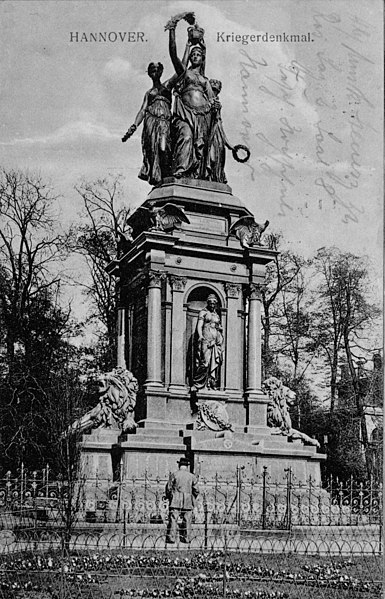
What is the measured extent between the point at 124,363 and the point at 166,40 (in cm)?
775

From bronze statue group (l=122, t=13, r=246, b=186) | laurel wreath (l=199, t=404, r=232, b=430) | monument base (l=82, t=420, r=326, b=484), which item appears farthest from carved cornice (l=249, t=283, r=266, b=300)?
monument base (l=82, t=420, r=326, b=484)

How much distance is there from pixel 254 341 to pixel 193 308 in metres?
1.59

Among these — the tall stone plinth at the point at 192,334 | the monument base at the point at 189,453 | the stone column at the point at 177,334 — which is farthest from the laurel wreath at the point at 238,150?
the monument base at the point at 189,453

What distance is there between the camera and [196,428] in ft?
58.5

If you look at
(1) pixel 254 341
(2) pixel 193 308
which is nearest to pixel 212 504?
(1) pixel 254 341

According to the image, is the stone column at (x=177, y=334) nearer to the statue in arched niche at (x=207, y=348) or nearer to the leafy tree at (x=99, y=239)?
the statue in arched niche at (x=207, y=348)

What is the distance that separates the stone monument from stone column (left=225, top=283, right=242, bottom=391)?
3cm

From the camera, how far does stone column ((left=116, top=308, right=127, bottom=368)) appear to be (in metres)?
21.0

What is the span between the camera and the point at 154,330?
723 inches

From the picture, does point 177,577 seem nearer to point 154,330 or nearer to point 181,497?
point 181,497

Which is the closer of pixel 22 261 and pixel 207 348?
pixel 207 348

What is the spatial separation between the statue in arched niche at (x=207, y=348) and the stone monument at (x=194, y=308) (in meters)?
0.03

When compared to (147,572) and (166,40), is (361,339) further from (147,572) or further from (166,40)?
(147,572)

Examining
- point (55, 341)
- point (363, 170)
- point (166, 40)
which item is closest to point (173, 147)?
point (166, 40)
